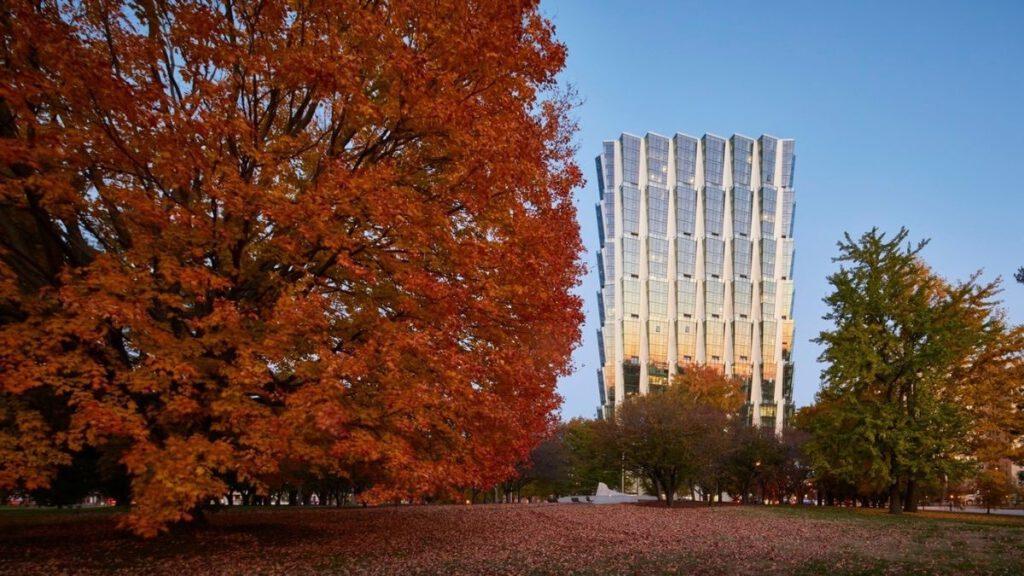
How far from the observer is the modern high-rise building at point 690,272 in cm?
11556

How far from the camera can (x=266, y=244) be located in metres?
12.0

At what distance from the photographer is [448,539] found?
16969mm

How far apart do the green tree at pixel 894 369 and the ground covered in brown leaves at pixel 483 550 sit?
1228 centimetres

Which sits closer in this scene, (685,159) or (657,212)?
(657,212)

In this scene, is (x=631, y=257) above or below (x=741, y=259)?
below

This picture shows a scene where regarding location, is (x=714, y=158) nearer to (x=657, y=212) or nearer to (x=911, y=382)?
(x=657, y=212)

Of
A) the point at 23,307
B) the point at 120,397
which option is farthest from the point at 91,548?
the point at 23,307

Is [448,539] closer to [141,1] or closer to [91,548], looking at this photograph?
[91,548]

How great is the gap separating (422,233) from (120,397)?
6.14 metres

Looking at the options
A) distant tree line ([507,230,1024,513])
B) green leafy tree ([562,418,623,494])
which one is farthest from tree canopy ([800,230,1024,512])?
green leafy tree ([562,418,623,494])

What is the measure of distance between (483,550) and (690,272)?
108417mm

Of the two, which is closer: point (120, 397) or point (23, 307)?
point (23, 307)

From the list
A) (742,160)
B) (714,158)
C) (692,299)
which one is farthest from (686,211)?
(692,299)

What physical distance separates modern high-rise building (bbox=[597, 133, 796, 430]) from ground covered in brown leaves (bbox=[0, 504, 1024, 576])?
95.6m
